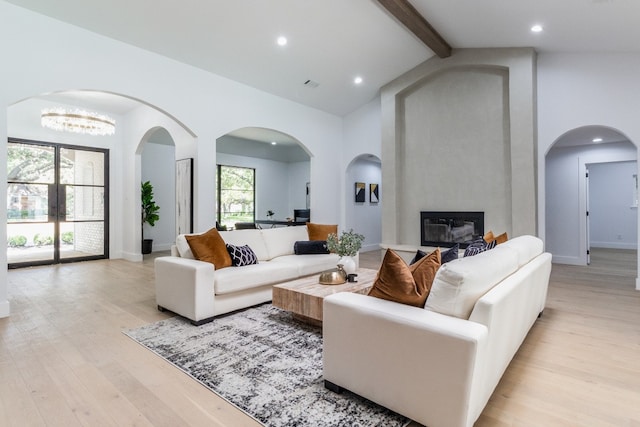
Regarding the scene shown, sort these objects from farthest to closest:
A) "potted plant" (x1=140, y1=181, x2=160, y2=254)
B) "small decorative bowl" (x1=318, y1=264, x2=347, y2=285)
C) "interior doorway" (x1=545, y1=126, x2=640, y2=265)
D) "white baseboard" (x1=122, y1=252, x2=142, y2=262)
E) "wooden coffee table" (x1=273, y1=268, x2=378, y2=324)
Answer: "potted plant" (x1=140, y1=181, x2=160, y2=254) < "white baseboard" (x1=122, y1=252, x2=142, y2=262) < "interior doorway" (x1=545, y1=126, x2=640, y2=265) < "small decorative bowl" (x1=318, y1=264, x2=347, y2=285) < "wooden coffee table" (x1=273, y1=268, x2=378, y2=324)

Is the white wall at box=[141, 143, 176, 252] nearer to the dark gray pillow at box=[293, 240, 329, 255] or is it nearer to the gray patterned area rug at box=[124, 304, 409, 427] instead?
the dark gray pillow at box=[293, 240, 329, 255]

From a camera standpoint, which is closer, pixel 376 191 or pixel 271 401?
pixel 271 401

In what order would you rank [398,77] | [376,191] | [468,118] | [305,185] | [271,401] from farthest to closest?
1. [305,185]
2. [376,191]
3. [398,77]
4. [468,118]
5. [271,401]

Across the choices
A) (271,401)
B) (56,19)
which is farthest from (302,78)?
(271,401)

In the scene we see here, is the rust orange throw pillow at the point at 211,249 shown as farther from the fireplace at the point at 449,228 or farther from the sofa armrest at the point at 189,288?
the fireplace at the point at 449,228

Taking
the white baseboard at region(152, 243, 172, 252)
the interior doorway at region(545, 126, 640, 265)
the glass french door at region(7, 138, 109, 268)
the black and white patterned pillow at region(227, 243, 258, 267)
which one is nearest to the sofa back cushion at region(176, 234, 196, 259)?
the black and white patterned pillow at region(227, 243, 258, 267)

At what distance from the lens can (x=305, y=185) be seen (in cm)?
1088

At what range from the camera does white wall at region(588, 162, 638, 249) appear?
8.56 metres

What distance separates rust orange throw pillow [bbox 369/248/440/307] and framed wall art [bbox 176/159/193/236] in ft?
14.8

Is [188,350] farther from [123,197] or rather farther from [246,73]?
[123,197]

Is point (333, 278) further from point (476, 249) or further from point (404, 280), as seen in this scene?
point (404, 280)

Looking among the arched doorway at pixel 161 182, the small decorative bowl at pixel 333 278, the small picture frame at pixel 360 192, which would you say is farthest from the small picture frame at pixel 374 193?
the small decorative bowl at pixel 333 278

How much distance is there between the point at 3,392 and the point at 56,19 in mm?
3924

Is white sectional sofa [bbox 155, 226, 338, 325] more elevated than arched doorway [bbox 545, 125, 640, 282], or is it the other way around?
arched doorway [bbox 545, 125, 640, 282]
